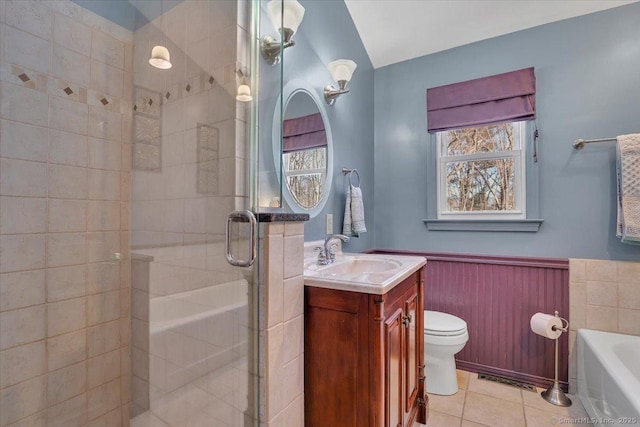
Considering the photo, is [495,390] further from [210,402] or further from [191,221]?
[191,221]

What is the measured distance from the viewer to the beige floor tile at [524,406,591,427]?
65.8 inches

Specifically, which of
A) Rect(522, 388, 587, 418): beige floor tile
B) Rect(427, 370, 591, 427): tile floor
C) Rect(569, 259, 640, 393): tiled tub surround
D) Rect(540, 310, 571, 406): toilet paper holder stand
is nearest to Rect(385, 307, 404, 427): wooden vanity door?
Rect(427, 370, 591, 427): tile floor

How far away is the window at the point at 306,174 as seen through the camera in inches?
63.7

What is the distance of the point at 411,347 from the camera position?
1474mm

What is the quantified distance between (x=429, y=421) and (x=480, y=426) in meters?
0.26

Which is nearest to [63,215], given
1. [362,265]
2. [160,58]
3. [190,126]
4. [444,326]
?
[190,126]

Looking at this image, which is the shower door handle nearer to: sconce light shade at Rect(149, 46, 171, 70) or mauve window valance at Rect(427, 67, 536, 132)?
sconce light shade at Rect(149, 46, 171, 70)

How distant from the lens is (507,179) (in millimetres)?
2232

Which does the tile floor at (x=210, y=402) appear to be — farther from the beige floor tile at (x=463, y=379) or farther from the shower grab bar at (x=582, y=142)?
the shower grab bar at (x=582, y=142)

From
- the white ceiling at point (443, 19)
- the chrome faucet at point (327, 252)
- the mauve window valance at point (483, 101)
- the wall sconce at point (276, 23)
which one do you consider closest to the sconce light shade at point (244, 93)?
the wall sconce at point (276, 23)

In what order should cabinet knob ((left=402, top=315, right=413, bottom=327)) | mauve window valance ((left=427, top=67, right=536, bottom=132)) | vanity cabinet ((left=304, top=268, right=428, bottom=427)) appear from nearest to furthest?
vanity cabinet ((left=304, top=268, right=428, bottom=427))
cabinet knob ((left=402, top=315, right=413, bottom=327))
mauve window valance ((left=427, top=67, right=536, bottom=132))

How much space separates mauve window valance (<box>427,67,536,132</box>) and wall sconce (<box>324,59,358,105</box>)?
0.84m

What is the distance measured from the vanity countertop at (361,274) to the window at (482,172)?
949 mm

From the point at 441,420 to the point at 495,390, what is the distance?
0.55 metres
